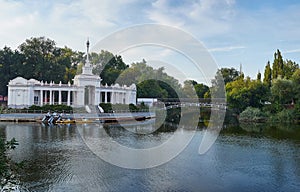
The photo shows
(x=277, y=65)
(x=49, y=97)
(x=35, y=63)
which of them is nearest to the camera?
(x=49, y=97)

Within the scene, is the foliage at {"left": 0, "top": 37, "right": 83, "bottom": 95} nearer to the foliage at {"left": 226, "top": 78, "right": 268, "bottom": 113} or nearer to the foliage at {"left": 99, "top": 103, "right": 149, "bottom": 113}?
the foliage at {"left": 99, "top": 103, "right": 149, "bottom": 113}

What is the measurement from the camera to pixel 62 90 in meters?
44.1

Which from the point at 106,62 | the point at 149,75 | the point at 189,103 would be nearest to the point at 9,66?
the point at 106,62

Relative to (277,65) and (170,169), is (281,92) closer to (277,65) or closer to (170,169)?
(277,65)

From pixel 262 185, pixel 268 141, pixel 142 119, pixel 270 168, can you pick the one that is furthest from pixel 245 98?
pixel 262 185

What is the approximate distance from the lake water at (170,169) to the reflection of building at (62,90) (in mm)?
19602

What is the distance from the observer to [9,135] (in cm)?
2477

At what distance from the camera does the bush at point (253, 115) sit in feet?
141

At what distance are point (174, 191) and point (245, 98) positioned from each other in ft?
123

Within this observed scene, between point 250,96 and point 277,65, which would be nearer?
point 250,96

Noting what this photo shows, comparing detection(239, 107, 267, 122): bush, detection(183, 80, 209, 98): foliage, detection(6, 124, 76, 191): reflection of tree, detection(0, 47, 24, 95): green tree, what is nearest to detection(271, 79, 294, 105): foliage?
detection(239, 107, 267, 122): bush

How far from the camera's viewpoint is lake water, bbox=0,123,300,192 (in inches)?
510

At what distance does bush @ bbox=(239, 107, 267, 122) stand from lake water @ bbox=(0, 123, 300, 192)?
19.3m

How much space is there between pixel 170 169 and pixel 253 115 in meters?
30.8
